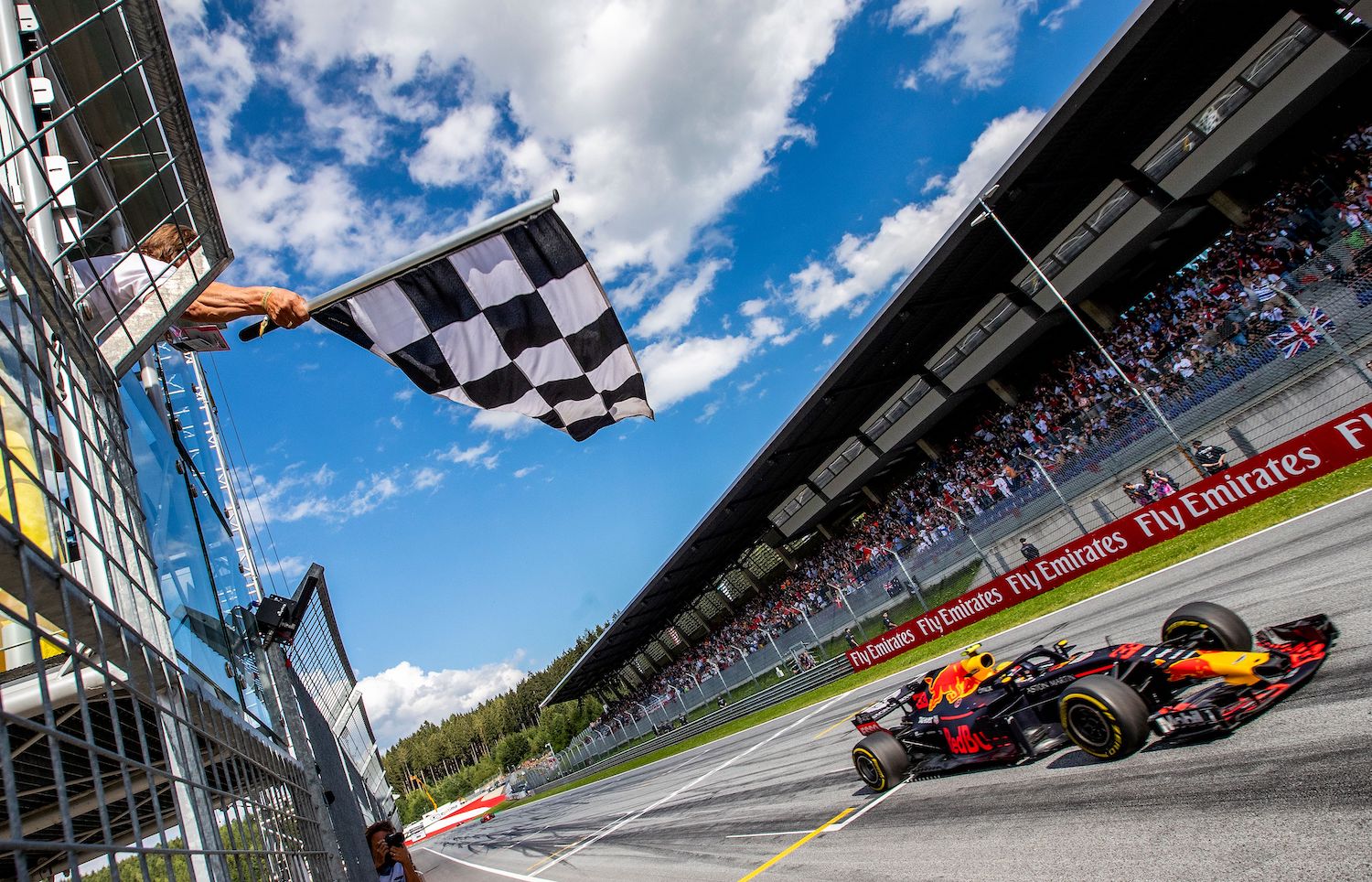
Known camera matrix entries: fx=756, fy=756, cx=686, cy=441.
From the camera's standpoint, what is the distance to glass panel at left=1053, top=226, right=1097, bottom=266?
16.7m

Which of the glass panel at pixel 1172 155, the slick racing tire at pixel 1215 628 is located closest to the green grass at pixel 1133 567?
the slick racing tire at pixel 1215 628

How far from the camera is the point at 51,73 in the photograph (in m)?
4.23

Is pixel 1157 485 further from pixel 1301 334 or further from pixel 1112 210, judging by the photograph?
pixel 1112 210

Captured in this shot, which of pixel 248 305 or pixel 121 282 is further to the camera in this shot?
pixel 248 305

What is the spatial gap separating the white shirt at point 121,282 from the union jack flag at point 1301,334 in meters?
13.6

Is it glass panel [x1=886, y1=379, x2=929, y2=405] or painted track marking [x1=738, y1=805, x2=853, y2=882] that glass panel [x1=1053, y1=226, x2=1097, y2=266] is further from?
painted track marking [x1=738, y1=805, x2=853, y2=882]

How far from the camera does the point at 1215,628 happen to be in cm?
587

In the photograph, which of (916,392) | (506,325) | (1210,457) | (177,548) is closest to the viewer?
(177,548)

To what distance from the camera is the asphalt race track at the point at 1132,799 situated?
4.05 metres

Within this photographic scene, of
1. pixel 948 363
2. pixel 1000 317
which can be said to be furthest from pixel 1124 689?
pixel 948 363

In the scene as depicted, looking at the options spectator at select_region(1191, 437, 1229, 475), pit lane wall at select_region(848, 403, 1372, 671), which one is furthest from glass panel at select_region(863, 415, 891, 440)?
spectator at select_region(1191, 437, 1229, 475)

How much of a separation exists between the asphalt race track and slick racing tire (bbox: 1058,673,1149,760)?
0.50 feet

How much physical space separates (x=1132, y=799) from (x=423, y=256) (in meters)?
5.87

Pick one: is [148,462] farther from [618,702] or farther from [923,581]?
[618,702]
